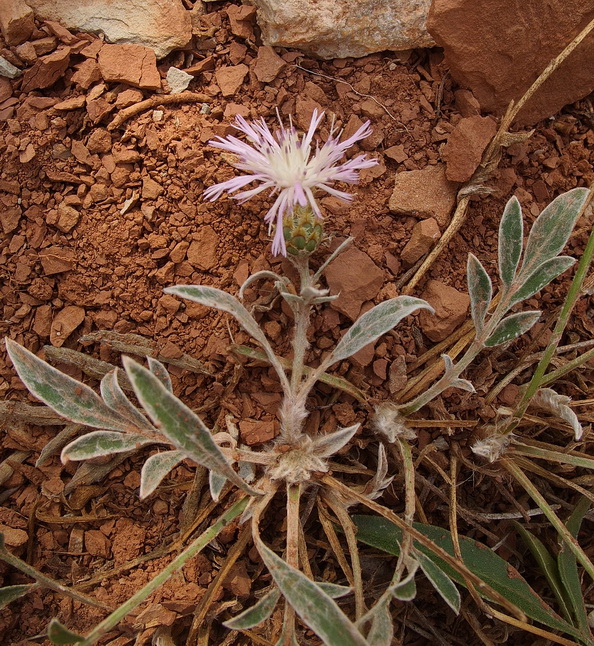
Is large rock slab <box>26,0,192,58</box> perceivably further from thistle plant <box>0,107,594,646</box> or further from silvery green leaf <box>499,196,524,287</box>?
silvery green leaf <box>499,196,524,287</box>

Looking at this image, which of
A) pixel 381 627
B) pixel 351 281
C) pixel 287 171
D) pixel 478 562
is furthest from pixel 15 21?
pixel 478 562

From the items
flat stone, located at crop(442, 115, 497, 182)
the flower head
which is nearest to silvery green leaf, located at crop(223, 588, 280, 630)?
the flower head

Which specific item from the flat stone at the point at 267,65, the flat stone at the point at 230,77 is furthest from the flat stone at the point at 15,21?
the flat stone at the point at 267,65

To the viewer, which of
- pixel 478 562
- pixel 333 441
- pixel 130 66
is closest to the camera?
pixel 333 441

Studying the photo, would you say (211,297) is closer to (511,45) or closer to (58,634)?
(58,634)

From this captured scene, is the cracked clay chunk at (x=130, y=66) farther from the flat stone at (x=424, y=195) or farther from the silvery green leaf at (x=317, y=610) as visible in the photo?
the silvery green leaf at (x=317, y=610)

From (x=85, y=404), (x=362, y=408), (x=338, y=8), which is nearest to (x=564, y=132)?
(x=338, y=8)
